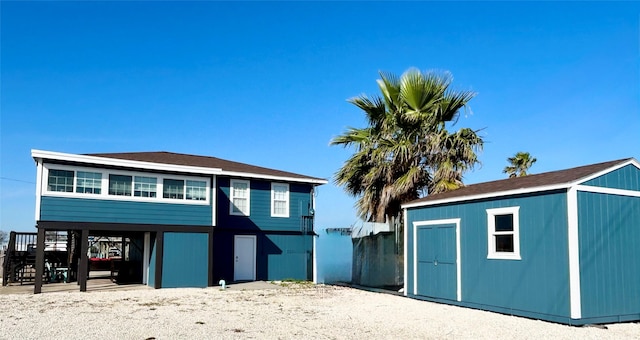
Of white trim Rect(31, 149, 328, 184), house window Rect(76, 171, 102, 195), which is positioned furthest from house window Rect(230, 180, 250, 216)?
house window Rect(76, 171, 102, 195)

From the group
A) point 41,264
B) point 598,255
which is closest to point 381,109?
point 598,255

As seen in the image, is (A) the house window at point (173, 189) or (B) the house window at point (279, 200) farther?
(B) the house window at point (279, 200)

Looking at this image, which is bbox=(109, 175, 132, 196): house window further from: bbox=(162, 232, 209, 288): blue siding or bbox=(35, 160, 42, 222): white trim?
bbox=(35, 160, 42, 222): white trim

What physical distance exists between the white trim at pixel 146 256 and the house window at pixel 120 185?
2291 millimetres

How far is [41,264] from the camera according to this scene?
1552cm

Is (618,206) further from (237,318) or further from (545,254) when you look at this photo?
(237,318)

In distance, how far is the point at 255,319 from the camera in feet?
35.7

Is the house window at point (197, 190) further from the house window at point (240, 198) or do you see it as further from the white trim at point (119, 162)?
the house window at point (240, 198)

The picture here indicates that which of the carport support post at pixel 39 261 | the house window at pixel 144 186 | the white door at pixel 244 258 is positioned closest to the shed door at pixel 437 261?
the white door at pixel 244 258

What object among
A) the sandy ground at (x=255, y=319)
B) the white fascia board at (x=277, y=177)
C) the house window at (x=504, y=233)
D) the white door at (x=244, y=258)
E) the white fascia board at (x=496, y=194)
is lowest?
the sandy ground at (x=255, y=319)

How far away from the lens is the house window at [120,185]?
16703 mm

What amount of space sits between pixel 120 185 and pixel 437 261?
9635 mm

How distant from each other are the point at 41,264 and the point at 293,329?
9.32 meters

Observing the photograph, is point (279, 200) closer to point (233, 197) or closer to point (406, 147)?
point (233, 197)
